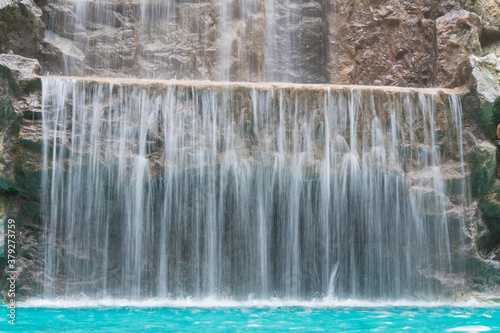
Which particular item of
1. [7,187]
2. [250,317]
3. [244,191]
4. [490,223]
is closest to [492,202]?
[490,223]

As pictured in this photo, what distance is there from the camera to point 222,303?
7098mm

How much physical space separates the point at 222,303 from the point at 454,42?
18.5 feet

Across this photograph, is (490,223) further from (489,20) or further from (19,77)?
(19,77)

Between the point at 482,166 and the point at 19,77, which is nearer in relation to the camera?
the point at 19,77

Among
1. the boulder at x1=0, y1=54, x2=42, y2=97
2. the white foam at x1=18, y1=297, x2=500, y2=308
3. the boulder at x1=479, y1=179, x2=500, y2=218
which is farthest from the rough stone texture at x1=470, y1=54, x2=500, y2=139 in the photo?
the boulder at x1=0, y1=54, x2=42, y2=97

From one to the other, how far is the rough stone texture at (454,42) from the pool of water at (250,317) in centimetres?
386

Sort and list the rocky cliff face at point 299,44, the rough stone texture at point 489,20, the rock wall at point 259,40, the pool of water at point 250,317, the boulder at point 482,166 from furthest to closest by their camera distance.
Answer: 1. the rough stone texture at point 489,20
2. the rock wall at point 259,40
3. the rocky cliff face at point 299,44
4. the boulder at point 482,166
5. the pool of water at point 250,317

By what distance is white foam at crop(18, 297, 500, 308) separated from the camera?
22.4 ft

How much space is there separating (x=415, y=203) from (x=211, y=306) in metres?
3.09

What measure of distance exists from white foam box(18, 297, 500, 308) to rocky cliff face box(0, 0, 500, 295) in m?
1.34

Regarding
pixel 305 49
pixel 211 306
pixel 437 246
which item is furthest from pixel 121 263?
pixel 305 49

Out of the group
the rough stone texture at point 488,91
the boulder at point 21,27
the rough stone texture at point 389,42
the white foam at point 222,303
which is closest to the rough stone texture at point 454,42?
the rough stone texture at point 488,91

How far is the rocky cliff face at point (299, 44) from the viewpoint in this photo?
8.05 m

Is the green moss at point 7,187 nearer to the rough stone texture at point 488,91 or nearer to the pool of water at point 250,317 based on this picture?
the pool of water at point 250,317
